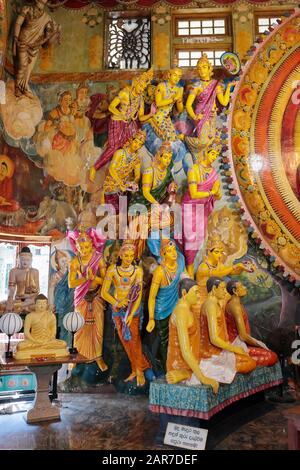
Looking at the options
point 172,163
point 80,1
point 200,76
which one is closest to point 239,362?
point 172,163

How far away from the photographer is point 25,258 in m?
6.54

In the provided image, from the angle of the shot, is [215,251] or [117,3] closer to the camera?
[215,251]

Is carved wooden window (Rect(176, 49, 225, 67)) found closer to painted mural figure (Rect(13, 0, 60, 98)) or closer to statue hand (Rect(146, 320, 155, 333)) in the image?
painted mural figure (Rect(13, 0, 60, 98))

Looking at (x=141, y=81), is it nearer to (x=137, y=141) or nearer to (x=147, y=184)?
(x=137, y=141)

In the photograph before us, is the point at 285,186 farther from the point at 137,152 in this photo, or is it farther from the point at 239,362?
the point at 239,362

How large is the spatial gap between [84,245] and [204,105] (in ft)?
9.76

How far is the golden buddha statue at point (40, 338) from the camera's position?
5.13m

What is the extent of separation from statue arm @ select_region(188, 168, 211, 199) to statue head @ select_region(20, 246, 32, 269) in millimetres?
2690

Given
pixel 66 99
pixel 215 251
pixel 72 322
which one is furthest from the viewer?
pixel 66 99

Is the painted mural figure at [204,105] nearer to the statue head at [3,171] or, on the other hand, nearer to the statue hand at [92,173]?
the statue hand at [92,173]

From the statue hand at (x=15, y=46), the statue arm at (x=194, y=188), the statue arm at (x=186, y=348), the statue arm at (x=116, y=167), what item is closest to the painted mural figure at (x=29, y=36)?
the statue hand at (x=15, y=46)

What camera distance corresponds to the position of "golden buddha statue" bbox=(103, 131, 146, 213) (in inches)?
263

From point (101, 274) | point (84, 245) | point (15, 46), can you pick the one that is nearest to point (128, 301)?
point (101, 274)
